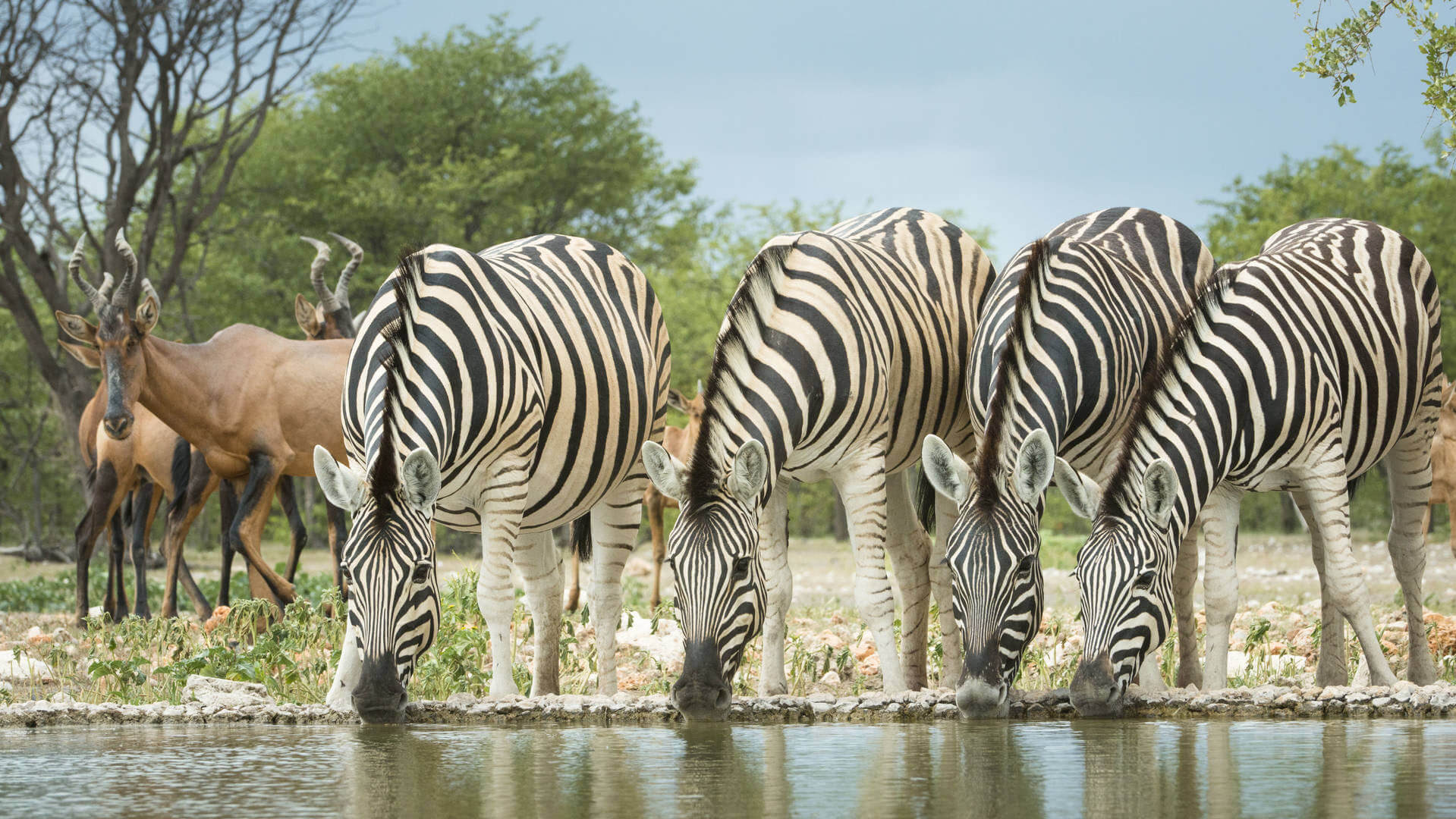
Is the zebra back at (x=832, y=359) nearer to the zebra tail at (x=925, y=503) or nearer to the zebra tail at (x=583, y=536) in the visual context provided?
the zebra tail at (x=925, y=503)

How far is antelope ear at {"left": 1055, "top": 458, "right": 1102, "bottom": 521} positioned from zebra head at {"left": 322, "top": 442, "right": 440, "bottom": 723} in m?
2.78

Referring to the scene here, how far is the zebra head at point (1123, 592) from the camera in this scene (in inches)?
250

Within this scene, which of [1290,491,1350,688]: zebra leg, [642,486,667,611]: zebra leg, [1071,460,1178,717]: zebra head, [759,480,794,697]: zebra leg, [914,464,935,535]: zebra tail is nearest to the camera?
[1071,460,1178,717]: zebra head

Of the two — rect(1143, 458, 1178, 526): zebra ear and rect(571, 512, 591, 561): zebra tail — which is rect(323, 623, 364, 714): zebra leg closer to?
rect(571, 512, 591, 561): zebra tail

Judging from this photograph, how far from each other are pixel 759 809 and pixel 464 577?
6641 mm

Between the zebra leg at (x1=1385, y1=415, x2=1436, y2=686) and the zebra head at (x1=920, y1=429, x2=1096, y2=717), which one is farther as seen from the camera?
the zebra leg at (x1=1385, y1=415, x2=1436, y2=686)

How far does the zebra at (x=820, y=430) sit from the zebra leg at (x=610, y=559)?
0.86 metres

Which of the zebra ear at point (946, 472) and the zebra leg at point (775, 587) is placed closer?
the zebra ear at point (946, 472)

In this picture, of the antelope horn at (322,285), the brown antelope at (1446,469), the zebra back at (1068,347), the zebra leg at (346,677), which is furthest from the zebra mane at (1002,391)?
the antelope horn at (322,285)

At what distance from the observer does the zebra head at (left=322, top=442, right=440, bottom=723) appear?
6.08 m

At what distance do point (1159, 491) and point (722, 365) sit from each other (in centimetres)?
210

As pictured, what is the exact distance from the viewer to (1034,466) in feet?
22.0

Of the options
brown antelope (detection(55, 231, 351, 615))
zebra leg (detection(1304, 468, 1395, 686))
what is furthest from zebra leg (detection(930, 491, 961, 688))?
brown antelope (detection(55, 231, 351, 615))

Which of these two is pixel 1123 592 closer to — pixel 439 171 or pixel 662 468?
pixel 662 468
